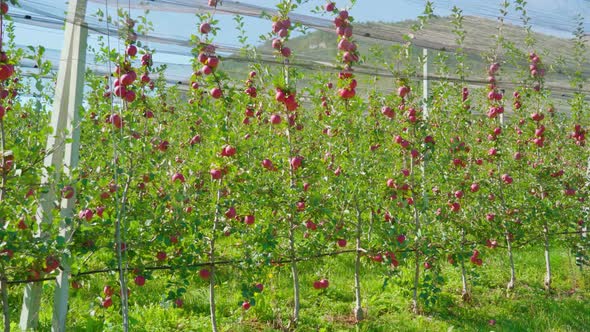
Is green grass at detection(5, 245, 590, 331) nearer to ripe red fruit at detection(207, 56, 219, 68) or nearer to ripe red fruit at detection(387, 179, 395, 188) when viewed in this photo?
ripe red fruit at detection(387, 179, 395, 188)

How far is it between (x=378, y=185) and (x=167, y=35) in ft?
7.19

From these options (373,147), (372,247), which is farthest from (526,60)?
(372,247)

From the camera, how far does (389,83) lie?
8.12 metres

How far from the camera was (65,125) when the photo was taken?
311 cm

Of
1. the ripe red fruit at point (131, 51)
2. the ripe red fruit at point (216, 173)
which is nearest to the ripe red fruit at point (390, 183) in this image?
the ripe red fruit at point (216, 173)

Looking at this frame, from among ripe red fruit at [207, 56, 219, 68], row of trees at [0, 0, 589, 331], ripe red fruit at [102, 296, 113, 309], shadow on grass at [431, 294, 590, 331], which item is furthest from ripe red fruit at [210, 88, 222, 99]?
shadow on grass at [431, 294, 590, 331]

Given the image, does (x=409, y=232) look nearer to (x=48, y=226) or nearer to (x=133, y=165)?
(x=133, y=165)

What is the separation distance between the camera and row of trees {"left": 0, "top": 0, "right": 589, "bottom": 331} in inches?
110

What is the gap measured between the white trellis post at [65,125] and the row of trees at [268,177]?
106 mm

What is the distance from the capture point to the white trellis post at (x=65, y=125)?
9.71 feet

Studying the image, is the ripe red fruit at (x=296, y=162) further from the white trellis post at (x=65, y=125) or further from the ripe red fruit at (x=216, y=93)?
the white trellis post at (x=65, y=125)

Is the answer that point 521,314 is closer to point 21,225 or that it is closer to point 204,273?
point 204,273

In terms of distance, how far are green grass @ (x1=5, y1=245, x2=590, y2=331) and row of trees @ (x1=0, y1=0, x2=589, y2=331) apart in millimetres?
225

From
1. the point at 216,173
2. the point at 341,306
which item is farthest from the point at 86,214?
the point at 341,306
